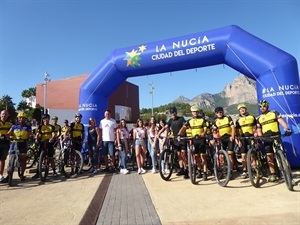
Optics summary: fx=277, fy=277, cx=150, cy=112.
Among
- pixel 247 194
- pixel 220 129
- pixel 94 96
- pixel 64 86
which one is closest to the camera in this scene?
pixel 247 194

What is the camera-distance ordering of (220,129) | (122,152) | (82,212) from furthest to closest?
1. (122,152)
2. (220,129)
3. (82,212)

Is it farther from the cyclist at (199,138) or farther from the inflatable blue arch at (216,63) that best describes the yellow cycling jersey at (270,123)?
the inflatable blue arch at (216,63)

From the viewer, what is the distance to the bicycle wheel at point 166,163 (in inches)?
297

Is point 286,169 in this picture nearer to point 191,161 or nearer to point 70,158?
point 191,161

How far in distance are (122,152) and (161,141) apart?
1.37 m

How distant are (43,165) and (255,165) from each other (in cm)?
572

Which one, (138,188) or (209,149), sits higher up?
(209,149)

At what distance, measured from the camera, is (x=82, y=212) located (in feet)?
15.4

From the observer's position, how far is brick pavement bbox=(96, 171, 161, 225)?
13.8 ft

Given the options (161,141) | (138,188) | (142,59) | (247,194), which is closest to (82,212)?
(138,188)

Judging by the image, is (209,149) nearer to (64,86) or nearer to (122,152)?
(122,152)

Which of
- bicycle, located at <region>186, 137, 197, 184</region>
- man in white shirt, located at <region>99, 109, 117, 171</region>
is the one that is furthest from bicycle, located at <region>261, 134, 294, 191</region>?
man in white shirt, located at <region>99, 109, 117, 171</region>

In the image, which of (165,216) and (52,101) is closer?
(165,216)

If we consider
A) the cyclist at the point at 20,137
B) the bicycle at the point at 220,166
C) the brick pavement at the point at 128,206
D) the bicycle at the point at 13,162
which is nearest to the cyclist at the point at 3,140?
the cyclist at the point at 20,137
